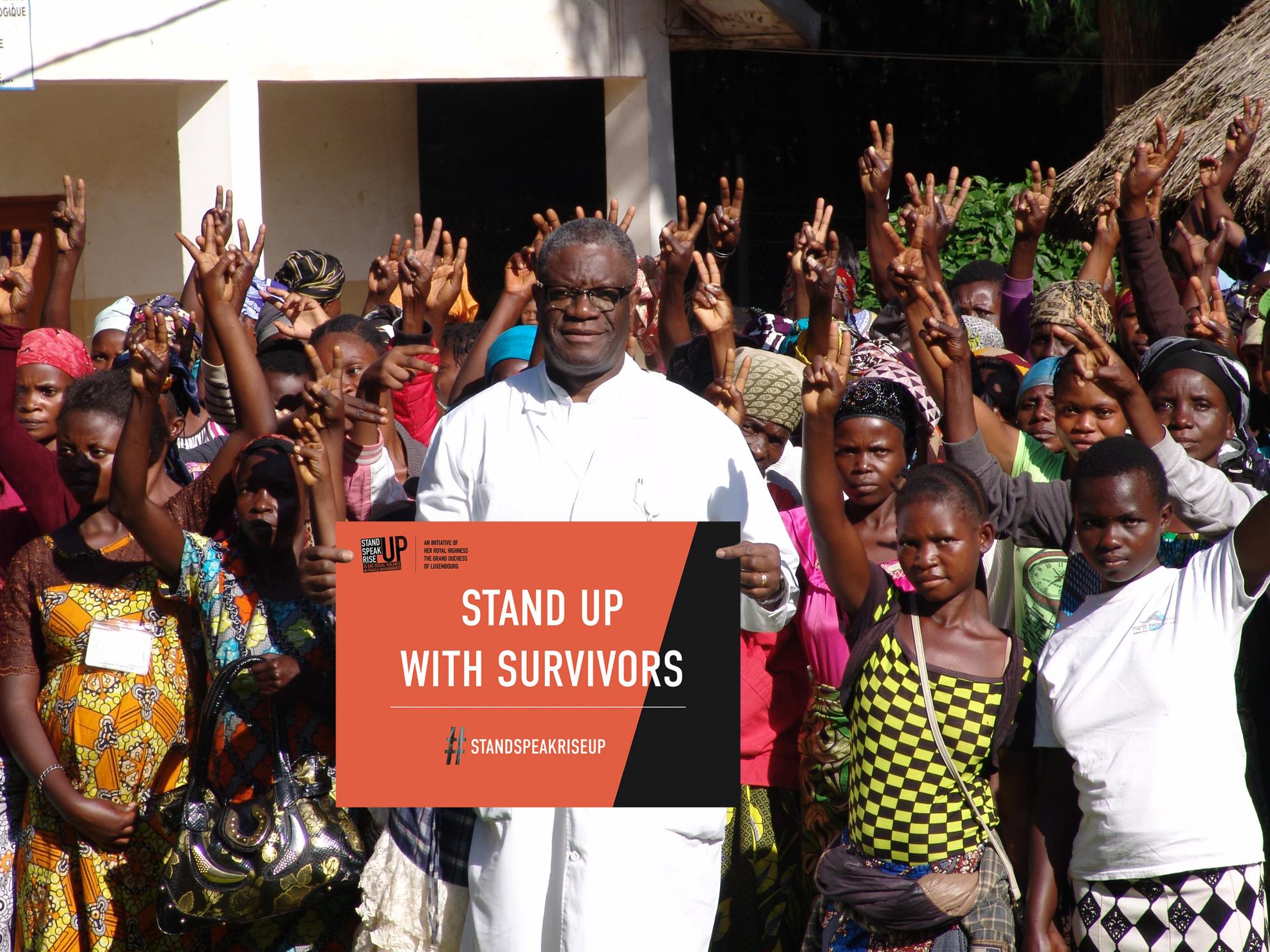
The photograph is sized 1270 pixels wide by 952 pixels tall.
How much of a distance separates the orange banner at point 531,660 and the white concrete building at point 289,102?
5719 mm

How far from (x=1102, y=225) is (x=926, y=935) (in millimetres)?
3417

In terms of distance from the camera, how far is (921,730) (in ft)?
11.9

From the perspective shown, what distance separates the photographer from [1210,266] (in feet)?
19.3

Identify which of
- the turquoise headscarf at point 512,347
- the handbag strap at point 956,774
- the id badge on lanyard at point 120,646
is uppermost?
the turquoise headscarf at point 512,347

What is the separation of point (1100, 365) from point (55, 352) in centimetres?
354

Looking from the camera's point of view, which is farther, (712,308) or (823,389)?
(712,308)

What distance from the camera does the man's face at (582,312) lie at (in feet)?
11.1

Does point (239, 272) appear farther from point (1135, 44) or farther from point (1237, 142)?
point (1135, 44)

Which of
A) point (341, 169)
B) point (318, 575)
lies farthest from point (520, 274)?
point (341, 169)

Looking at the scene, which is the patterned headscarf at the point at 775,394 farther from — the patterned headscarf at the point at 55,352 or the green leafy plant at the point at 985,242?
the green leafy plant at the point at 985,242

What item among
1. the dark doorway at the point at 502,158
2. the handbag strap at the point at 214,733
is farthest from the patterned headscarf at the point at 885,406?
the dark doorway at the point at 502,158

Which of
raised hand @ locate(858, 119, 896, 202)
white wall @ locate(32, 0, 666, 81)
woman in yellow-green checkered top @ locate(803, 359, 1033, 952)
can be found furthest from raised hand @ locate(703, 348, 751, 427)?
white wall @ locate(32, 0, 666, 81)

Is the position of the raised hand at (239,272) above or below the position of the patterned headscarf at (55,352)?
above

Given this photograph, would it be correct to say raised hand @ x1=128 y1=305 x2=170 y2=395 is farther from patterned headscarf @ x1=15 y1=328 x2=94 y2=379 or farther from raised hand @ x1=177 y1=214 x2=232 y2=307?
patterned headscarf @ x1=15 y1=328 x2=94 y2=379
